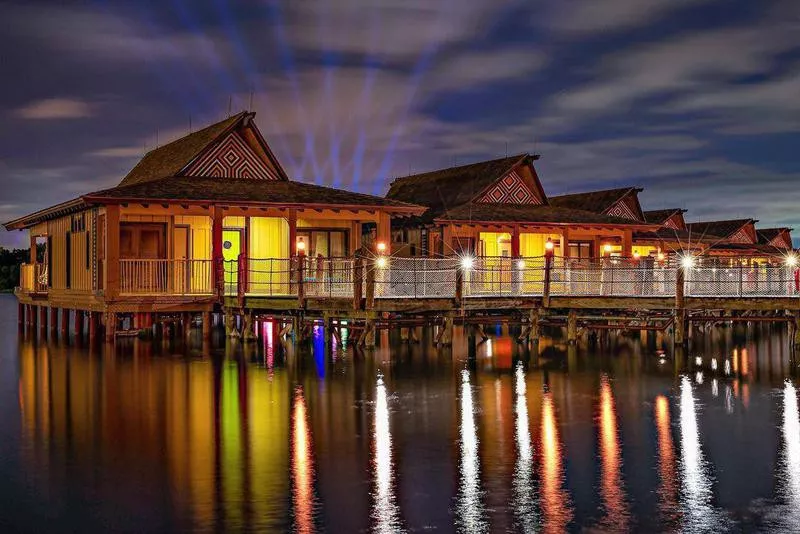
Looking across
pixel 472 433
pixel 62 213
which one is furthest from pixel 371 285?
pixel 62 213

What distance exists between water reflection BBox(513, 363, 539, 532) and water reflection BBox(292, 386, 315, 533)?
251cm

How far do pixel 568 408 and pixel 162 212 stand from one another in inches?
879

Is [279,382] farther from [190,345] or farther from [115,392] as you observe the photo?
[190,345]

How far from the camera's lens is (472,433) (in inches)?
672

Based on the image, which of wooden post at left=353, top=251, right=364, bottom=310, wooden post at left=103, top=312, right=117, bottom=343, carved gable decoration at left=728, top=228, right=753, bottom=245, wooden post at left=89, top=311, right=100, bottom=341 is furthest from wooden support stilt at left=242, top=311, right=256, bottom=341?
carved gable decoration at left=728, top=228, right=753, bottom=245

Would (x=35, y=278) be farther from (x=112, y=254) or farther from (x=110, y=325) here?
(x=112, y=254)

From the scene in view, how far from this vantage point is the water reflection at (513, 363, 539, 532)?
11.5 meters

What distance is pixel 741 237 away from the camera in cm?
7819

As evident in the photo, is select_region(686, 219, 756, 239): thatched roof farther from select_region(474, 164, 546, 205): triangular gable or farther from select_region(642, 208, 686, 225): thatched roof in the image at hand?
select_region(474, 164, 546, 205): triangular gable

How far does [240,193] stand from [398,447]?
76.7 feet

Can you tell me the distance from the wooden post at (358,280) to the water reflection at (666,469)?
11.9 meters

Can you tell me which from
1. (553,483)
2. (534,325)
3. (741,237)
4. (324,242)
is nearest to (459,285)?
(534,325)

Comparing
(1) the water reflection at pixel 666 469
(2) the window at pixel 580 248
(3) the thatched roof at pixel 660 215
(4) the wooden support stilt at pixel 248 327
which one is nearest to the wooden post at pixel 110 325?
(4) the wooden support stilt at pixel 248 327

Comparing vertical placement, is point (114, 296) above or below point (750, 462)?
above
